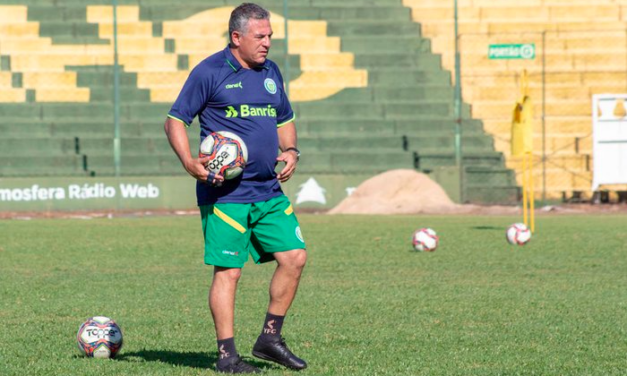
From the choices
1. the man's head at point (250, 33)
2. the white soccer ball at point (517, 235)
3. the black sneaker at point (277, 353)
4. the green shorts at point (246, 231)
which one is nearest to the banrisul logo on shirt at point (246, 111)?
the man's head at point (250, 33)

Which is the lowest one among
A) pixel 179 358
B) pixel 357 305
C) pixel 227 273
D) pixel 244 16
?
pixel 357 305

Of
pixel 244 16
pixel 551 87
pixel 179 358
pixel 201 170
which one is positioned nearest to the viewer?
pixel 201 170

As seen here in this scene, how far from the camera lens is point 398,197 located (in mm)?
27531

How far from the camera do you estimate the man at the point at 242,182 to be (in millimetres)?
6629

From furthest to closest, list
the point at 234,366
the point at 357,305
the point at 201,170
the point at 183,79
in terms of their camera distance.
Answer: the point at 183,79 → the point at 357,305 → the point at 234,366 → the point at 201,170

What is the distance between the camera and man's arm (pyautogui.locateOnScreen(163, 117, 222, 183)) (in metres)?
6.45

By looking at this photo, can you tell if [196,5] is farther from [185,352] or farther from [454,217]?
[185,352]

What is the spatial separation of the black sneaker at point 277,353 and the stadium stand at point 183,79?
74.6 feet

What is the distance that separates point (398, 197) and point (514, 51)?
5.60 m

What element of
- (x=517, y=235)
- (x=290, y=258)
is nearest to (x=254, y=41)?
(x=290, y=258)

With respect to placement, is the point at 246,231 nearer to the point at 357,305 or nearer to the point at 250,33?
the point at 250,33

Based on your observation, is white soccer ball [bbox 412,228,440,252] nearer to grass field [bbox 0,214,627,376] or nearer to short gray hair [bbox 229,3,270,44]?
grass field [bbox 0,214,627,376]

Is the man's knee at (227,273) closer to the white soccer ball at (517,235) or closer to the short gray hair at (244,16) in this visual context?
the short gray hair at (244,16)

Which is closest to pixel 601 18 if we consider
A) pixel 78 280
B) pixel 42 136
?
pixel 42 136
